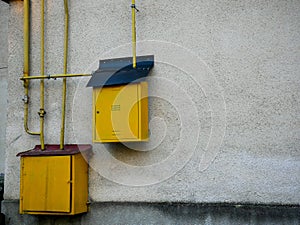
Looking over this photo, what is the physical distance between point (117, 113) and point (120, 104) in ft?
0.33

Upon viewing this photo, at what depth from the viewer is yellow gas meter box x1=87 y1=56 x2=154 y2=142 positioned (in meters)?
4.07

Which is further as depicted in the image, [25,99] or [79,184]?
[25,99]

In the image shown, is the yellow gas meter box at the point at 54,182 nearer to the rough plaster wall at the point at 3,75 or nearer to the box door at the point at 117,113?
the box door at the point at 117,113

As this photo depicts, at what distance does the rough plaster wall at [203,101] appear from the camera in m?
4.06

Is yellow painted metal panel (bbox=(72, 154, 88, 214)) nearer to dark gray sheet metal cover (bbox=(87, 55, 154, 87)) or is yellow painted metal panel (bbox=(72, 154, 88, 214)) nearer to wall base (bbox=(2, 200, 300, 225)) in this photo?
wall base (bbox=(2, 200, 300, 225))

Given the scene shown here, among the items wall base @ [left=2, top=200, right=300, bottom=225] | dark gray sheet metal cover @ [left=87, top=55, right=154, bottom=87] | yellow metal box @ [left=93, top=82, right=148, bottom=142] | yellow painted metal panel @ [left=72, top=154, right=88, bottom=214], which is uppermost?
dark gray sheet metal cover @ [left=87, top=55, right=154, bottom=87]

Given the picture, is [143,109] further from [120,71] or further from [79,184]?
[79,184]

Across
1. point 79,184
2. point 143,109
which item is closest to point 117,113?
point 143,109

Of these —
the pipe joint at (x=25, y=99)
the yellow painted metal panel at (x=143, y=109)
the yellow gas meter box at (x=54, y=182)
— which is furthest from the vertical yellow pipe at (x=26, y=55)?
the yellow painted metal panel at (x=143, y=109)

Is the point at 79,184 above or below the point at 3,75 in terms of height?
below

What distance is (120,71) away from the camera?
13.9 feet

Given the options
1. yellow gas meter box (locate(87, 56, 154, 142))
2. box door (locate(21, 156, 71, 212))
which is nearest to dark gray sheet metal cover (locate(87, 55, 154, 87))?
yellow gas meter box (locate(87, 56, 154, 142))

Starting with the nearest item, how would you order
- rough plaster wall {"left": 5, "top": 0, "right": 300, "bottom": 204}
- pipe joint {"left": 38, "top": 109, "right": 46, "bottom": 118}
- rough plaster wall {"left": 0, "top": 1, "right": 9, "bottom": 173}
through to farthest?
rough plaster wall {"left": 5, "top": 0, "right": 300, "bottom": 204} < pipe joint {"left": 38, "top": 109, "right": 46, "bottom": 118} < rough plaster wall {"left": 0, "top": 1, "right": 9, "bottom": 173}

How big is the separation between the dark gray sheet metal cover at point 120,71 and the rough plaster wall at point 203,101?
0.37 ft
